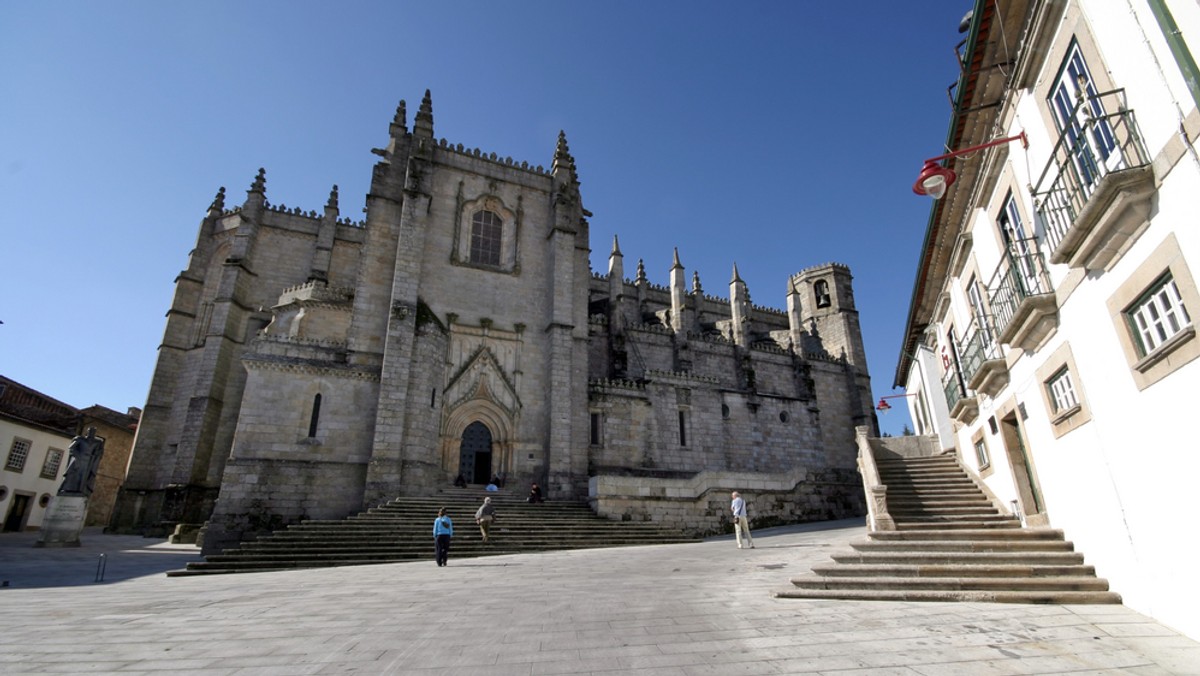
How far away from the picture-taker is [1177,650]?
4441 millimetres

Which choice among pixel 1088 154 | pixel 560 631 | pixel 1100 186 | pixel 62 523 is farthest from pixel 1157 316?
pixel 62 523

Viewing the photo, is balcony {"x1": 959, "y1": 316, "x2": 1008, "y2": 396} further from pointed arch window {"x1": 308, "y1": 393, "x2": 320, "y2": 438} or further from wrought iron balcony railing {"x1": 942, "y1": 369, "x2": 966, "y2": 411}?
pointed arch window {"x1": 308, "y1": 393, "x2": 320, "y2": 438}

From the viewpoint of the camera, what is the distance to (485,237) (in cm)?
2523

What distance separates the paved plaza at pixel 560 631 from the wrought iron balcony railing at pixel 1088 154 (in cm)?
411

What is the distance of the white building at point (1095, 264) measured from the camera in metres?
4.56

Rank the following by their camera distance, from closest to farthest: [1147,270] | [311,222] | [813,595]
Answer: [1147,270], [813,595], [311,222]

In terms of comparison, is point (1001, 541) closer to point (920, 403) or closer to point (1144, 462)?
point (1144, 462)

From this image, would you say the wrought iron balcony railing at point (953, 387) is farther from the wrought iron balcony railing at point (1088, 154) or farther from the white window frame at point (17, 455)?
the white window frame at point (17, 455)

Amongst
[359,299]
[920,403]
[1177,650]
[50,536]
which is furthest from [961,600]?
[50,536]

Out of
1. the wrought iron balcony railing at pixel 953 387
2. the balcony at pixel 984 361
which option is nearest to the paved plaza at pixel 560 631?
the balcony at pixel 984 361

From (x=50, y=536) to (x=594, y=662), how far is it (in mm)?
23616

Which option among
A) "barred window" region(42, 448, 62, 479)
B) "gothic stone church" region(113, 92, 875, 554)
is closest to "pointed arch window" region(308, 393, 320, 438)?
"gothic stone church" region(113, 92, 875, 554)

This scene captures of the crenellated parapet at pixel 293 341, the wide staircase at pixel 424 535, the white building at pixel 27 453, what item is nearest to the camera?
the wide staircase at pixel 424 535

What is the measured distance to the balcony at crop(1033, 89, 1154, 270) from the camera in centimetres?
472
